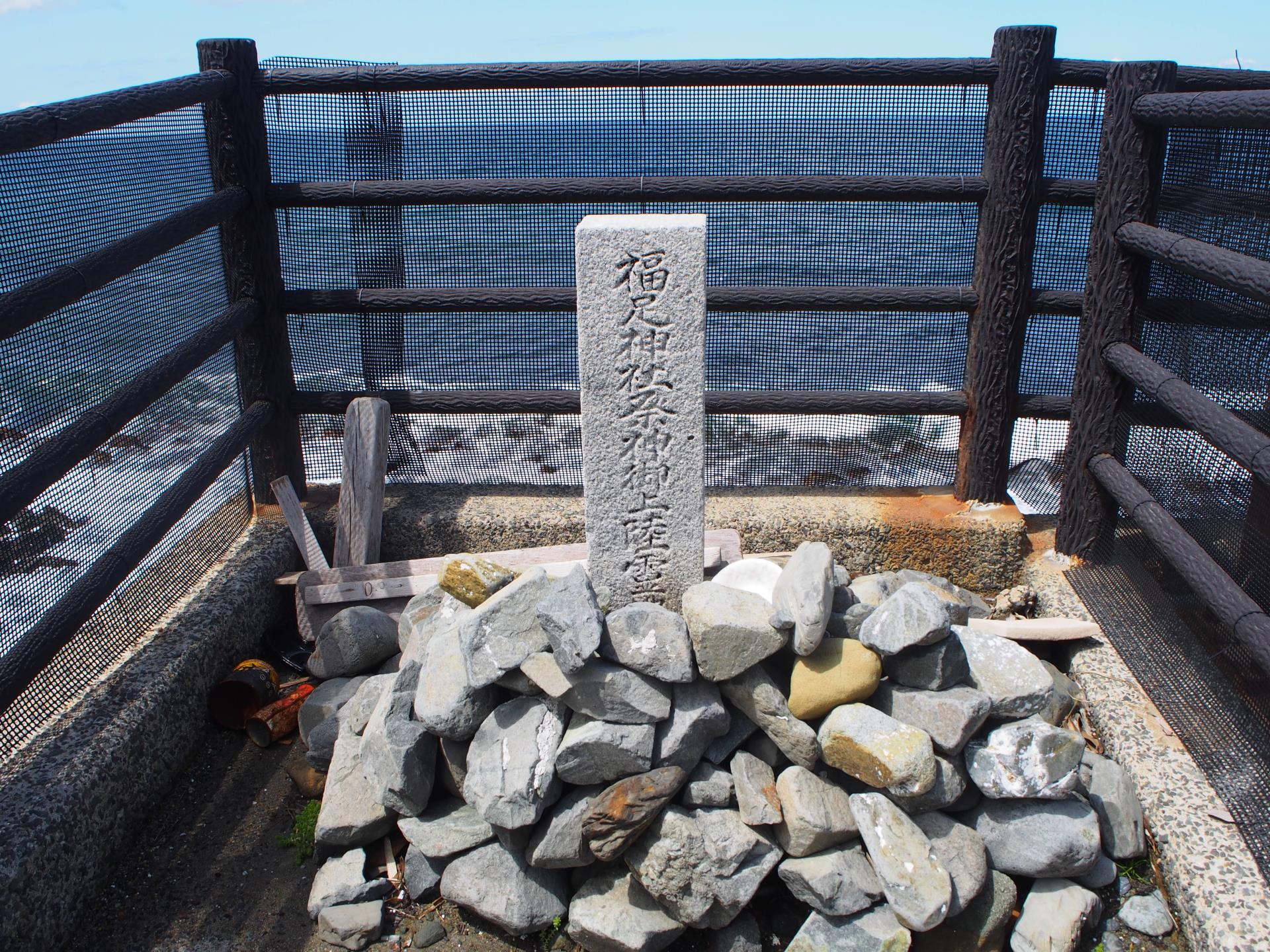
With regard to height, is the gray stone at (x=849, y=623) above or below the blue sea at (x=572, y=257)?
below

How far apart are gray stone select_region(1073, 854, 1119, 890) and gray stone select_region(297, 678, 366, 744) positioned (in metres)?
2.69

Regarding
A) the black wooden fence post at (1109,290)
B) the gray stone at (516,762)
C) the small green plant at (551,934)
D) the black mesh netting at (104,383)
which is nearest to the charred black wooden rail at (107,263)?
the black mesh netting at (104,383)

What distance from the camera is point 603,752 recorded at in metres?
3.08

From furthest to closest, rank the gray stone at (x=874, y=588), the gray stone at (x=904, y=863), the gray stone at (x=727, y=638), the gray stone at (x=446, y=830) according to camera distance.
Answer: the gray stone at (x=874, y=588), the gray stone at (x=446, y=830), the gray stone at (x=727, y=638), the gray stone at (x=904, y=863)

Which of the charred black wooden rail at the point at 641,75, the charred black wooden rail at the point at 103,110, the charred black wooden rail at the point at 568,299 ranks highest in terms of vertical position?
the charred black wooden rail at the point at 641,75

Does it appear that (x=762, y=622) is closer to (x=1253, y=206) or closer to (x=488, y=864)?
(x=488, y=864)

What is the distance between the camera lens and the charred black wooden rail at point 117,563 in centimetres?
313

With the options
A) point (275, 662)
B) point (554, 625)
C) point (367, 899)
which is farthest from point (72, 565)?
point (554, 625)

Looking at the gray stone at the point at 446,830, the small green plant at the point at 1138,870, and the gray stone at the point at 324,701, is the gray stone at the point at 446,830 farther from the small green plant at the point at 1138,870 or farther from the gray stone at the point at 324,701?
the small green plant at the point at 1138,870

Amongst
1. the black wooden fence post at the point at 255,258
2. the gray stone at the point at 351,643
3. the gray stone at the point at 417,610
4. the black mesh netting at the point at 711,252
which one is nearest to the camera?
the gray stone at the point at 417,610

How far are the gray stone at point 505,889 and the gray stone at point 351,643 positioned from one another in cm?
121

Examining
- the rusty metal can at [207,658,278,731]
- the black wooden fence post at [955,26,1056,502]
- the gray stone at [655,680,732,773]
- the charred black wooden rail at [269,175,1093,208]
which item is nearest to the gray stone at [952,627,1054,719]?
the gray stone at [655,680,732,773]

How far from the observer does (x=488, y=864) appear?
125 inches

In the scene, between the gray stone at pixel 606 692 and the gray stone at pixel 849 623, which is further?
the gray stone at pixel 849 623
